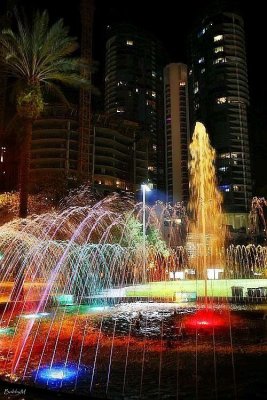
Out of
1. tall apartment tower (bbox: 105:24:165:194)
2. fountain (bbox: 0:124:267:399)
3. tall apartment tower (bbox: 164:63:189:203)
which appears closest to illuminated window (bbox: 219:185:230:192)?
tall apartment tower (bbox: 105:24:165:194)

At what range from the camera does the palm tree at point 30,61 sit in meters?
26.1

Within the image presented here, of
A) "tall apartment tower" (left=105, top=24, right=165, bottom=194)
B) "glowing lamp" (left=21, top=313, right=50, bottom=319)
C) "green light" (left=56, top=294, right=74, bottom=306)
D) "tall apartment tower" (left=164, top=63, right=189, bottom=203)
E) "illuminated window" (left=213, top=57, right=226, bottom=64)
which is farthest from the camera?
"tall apartment tower" (left=164, top=63, right=189, bottom=203)

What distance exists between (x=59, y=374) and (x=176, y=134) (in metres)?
172

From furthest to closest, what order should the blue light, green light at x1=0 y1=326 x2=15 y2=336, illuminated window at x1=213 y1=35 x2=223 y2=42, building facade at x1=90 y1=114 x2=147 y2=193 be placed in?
illuminated window at x1=213 y1=35 x2=223 y2=42
building facade at x1=90 y1=114 x2=147 y2=193
green light at x1=0 y1=326 x2=15 y2=336
the blue light

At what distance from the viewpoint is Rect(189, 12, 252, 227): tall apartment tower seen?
128 m

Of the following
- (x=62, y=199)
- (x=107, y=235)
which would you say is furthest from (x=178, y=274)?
(x=62, y=199)

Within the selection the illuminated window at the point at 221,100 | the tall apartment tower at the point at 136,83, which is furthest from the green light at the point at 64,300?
the tall apartment tower at the point at 136,83

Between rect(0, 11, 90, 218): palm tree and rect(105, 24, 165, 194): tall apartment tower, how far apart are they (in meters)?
134

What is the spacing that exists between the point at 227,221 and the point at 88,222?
88.6m

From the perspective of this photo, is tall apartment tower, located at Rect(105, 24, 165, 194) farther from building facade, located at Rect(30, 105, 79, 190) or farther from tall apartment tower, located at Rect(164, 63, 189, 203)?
building facade, located at Rect(30, 105, 79, 190)

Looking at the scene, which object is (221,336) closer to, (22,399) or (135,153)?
(22,399)

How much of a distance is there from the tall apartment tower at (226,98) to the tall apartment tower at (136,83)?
1054 inches

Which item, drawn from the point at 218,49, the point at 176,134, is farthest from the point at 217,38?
the point at 176,134

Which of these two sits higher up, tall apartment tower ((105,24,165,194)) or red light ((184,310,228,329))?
tall apartment tower ((105,24,165,194))
